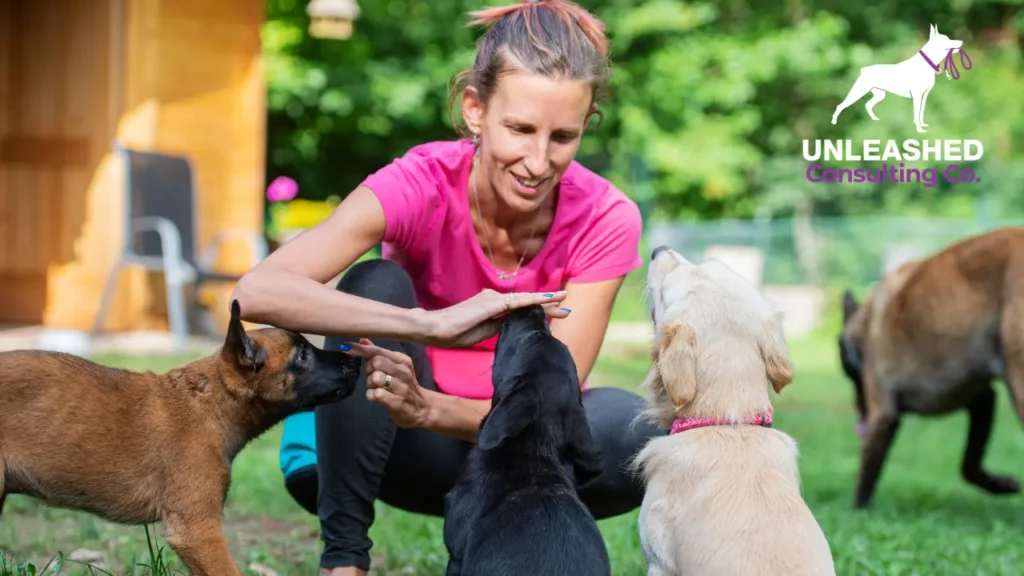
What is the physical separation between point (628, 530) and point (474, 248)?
1562mm

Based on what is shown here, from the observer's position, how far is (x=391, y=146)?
63.9ft

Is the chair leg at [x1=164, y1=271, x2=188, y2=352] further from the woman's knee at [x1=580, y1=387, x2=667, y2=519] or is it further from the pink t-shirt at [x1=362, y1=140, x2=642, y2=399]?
the woman's knee at [x1=580, y1=387, x2=667, y2=519]

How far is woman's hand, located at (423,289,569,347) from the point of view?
3.33 meters

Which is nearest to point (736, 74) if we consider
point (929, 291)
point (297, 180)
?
point (297, 180)

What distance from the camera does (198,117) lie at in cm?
1192

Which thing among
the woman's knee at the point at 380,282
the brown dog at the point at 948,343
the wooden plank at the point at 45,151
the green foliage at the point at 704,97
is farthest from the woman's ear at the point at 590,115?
the green foliage at the point at 704,97

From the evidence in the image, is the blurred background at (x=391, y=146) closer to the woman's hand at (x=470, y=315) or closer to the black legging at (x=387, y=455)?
the black legging at (x=387, y=455)

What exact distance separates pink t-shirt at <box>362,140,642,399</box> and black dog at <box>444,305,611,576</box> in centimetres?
47

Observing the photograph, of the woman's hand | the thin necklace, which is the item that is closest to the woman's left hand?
the woman's hand

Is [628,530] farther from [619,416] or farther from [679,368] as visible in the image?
[679,368]

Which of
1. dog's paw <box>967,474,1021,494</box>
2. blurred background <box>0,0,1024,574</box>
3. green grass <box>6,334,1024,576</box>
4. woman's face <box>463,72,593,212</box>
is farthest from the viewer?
blurred background <box>0,0,1024,574</box>

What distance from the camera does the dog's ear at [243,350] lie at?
3631mm

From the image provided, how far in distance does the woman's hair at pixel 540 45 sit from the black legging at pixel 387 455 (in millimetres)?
684

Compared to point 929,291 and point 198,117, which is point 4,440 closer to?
point 929,291
